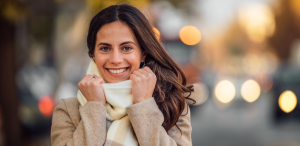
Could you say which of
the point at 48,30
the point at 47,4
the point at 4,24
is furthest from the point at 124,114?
the point at 48,30

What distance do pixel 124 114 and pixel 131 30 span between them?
541 millimetres

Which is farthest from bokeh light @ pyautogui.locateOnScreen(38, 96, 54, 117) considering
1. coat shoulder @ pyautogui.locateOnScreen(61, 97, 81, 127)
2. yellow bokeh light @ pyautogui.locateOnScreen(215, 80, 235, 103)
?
yellow bokeh light @ pyautogui.locateOnScreen(215, 80, 235, 103)

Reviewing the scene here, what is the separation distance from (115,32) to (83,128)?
0.63m

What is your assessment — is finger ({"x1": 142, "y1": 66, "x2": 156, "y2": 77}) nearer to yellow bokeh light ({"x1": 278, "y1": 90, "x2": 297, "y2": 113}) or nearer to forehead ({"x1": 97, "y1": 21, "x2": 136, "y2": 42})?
forehead ({"x1": 97, "y1": 21, "x2": 136, "y2": 42})

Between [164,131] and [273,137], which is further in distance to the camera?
[273,137]

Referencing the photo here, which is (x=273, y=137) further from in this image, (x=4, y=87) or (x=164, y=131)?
(x=164, y=131)

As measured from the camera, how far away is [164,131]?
2156 mm

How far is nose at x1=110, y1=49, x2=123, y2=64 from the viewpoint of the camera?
2211mm

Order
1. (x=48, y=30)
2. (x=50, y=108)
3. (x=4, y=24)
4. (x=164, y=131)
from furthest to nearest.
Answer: (x=48, y=30) → (x=50, y=108) → (x=4, y=24) → (x=164, y=131)

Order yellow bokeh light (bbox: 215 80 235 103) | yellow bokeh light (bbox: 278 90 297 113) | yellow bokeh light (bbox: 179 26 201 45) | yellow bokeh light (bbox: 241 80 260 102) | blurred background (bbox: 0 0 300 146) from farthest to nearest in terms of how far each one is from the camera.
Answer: yellow bokeh light (bbox: 179 26 201 45) < yellow bokeh light (bbox: 215 80 235 103) < yellow bokeh light (bbox: 241 80 260 102) < yellow bokeh light (bbox: 278 90 297 113) < blurred background (bbox: 0 0 300 146)

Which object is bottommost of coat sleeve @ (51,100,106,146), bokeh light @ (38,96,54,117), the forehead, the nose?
bokeh light @ (38,96,54,117)

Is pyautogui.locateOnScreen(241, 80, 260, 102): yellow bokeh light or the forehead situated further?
pyautogui.locateOnScreen(241, 80, 260, 102): yellow bokeh light

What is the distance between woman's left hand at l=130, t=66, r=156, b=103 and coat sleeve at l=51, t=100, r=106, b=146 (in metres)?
0.22

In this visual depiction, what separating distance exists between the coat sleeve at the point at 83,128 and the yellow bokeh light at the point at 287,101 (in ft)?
30.6
